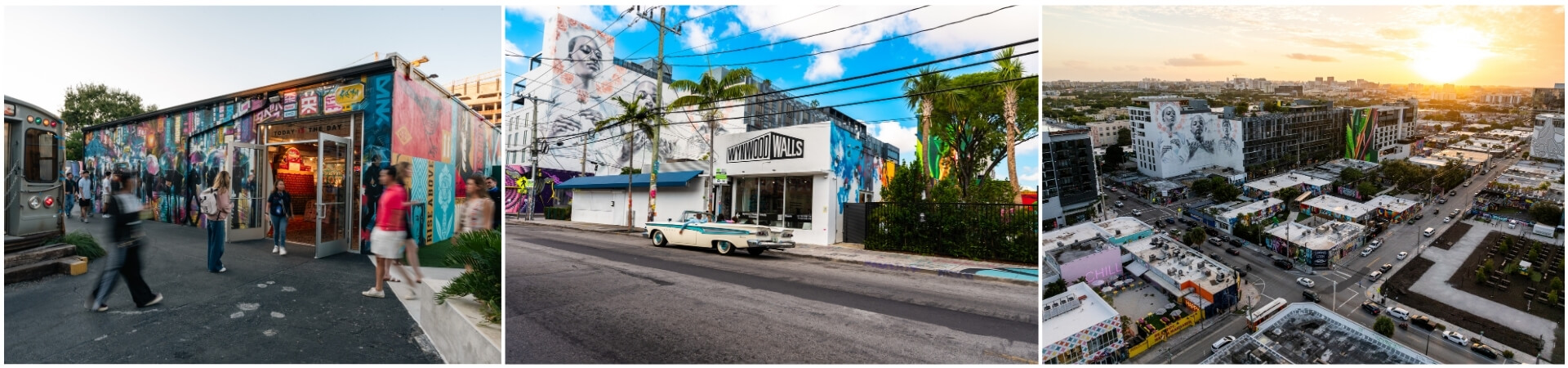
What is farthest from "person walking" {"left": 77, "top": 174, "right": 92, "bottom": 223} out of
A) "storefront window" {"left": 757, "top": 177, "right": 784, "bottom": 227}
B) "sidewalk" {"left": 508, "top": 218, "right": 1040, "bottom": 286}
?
"storefront window" {"left": 757, "top": 177, "right": 784, "bottom": 227}

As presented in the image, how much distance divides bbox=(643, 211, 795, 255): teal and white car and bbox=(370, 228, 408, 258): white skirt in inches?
143

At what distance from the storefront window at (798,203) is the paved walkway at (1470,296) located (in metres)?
6.65

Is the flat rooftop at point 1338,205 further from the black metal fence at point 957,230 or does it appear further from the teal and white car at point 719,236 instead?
the teal and white car at point 719,236

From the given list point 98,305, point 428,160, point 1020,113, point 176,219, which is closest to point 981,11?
point 1020,113

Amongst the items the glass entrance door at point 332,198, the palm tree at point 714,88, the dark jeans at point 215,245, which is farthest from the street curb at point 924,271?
the dark jeans at point 215,245

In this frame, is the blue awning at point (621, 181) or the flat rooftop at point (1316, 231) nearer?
the flat rooftop at point (1316, 231)

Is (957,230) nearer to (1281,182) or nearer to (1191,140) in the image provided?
(1191,140)

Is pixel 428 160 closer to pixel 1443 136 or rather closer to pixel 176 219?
pixel 176 219

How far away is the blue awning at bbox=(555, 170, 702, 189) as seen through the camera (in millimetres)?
9031

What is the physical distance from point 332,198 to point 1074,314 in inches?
324

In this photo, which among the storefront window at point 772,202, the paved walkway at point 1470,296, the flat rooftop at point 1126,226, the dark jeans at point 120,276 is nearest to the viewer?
the dark jeans at point 120,276

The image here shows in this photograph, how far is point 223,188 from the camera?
5617 millimetres

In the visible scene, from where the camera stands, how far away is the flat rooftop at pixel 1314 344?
413 cm

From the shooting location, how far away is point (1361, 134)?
5.45 meters
